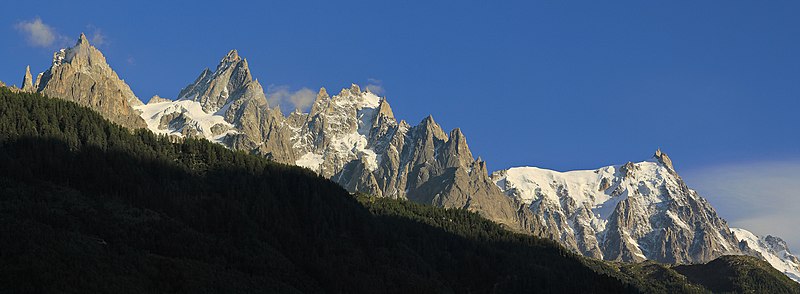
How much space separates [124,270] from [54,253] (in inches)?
600

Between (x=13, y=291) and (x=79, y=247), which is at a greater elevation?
(x=79, y=247)

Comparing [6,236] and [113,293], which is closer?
[113,293]

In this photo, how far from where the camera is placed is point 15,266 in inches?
6742

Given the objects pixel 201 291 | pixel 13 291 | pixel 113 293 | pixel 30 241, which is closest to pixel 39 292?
pixel 13 291

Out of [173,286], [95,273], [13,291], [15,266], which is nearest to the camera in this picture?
[13,291]

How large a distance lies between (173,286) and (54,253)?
84.4 ft

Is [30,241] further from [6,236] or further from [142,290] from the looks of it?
[142,290]

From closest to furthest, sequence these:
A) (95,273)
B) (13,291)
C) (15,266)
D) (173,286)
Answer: (13,291) < (15,266) < (95,273) < (173,286)

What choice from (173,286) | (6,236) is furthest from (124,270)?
(6,236)

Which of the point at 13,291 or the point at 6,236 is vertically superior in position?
the point at 6,236

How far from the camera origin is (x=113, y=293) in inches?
6914

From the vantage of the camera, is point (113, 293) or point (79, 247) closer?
point (113, 293)

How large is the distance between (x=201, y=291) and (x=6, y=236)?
137ft

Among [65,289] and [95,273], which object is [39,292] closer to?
[65,289]
